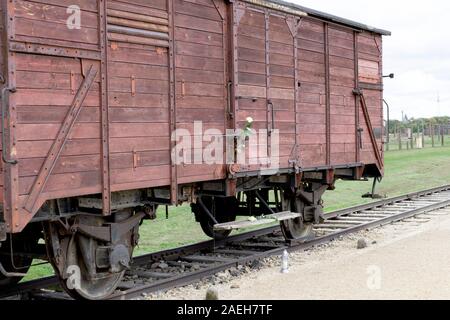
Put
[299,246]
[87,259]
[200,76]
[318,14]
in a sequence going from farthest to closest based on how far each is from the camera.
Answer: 1. [318,14]
2. [299,246]
3. [200,76]
4. [87,259]

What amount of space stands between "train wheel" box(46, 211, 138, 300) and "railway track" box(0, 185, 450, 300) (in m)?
0.27

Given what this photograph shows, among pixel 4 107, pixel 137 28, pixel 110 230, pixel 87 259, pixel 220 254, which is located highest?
pixel 137 28

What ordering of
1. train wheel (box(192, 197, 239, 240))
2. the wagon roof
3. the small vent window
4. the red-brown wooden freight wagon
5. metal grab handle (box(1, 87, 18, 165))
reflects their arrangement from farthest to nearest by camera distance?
1. train wheel (box(192, 197, 239, 240))
2. the wagon roof
3. the small vent window
4. the red-brown wooden freight wagon
5. metal grab handle (box(1, 87, 18, 165))

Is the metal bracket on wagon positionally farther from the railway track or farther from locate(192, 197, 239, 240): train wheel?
locate(192, 197, 239, 240): train wheel

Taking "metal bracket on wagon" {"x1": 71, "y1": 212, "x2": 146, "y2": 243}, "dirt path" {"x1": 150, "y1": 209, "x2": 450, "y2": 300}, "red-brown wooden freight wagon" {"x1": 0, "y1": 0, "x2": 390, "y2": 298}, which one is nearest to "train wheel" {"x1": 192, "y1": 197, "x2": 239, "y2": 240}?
"red-brown wooden freight wagon" {"x1": 0, "y1": 0, "x2": 390, "y2": 298}

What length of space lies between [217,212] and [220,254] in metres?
1.46

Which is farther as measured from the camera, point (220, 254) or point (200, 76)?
point (220, 254)

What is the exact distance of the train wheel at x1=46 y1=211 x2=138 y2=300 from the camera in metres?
6.82

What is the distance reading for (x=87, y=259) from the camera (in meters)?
7.12

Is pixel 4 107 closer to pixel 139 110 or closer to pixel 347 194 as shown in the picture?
pixel 139 110

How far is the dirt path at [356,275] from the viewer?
7.08m

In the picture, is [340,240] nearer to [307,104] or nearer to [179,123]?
[307,104]

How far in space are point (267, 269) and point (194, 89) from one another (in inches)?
111

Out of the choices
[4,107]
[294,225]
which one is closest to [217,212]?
[294,225]
